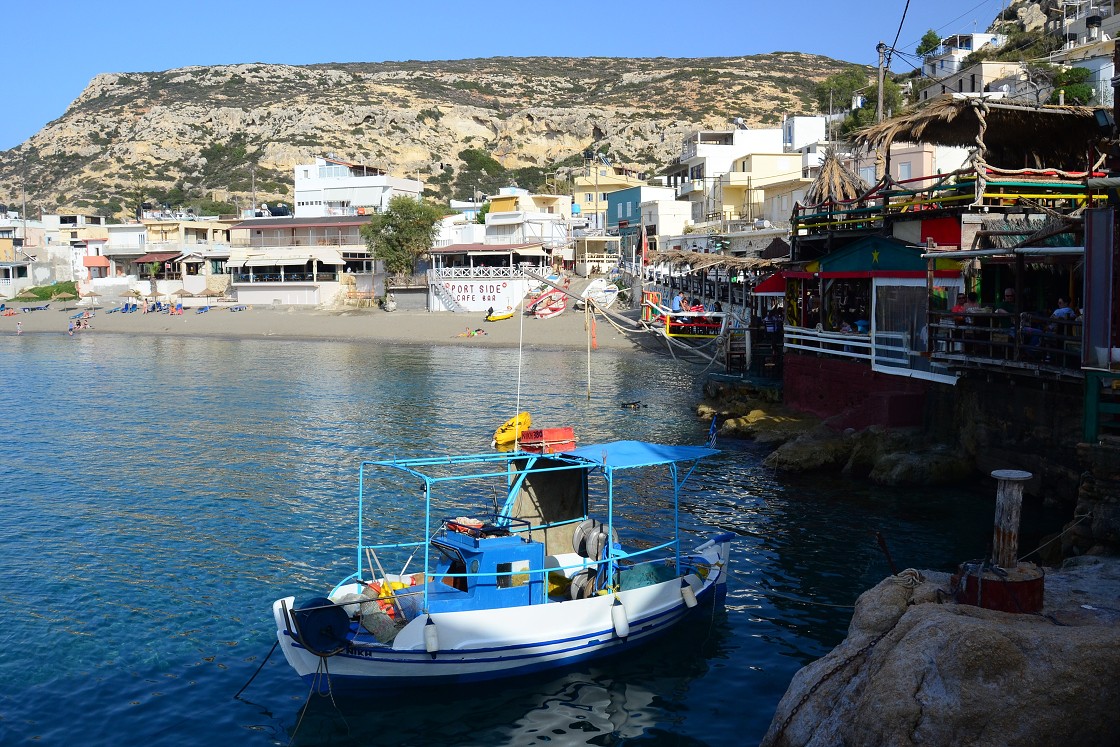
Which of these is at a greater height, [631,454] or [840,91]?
[840,91]

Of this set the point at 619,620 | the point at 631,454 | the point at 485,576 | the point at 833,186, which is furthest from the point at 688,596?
the point at 833,186

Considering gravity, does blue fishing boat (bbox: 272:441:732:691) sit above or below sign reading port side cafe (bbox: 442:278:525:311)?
below

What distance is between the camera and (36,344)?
63281 mm

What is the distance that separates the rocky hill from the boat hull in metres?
120

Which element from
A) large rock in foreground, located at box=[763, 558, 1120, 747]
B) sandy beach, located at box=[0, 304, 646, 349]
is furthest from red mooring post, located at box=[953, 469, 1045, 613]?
sandy beach, located at box=[0, 304, 646, 349]

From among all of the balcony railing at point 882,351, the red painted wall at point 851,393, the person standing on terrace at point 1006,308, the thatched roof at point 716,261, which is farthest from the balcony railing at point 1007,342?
the thatched roof at point 716,261

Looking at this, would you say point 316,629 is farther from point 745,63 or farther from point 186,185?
point 745,63

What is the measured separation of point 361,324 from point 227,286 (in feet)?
79.3

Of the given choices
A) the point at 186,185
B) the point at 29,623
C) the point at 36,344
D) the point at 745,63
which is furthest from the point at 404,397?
the point at 745,63

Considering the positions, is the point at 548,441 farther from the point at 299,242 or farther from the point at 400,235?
the point at 299,242

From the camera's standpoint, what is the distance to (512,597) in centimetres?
1382

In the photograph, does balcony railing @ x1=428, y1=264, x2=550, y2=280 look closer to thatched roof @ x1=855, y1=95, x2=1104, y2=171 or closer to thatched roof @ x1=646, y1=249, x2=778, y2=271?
thatched roof @ x1=646, y1=249, x2=778, y2=271

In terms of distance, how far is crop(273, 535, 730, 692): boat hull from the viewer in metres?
12.9

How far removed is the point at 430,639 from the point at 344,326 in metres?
54.4
